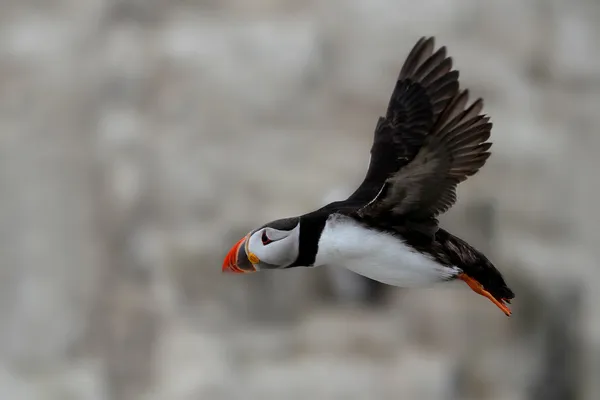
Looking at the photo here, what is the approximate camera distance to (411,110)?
123 cm

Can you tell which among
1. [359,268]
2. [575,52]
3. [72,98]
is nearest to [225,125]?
[72,98]

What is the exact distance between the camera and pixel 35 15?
3.54 metres

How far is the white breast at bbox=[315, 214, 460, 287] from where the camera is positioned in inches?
47.1

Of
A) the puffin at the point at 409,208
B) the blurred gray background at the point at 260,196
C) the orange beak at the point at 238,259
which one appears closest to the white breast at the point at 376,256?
the puffin at the point at 409,208

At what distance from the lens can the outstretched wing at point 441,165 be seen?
1.14 meters

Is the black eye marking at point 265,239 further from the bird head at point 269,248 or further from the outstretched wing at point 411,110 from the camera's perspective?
the outstretched wing at point 411,110

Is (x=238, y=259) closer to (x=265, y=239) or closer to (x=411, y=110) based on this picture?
(x=265, y=239)

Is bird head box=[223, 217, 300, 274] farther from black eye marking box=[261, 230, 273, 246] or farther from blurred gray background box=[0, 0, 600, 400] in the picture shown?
blurred gray background box=[0, 0, 600, 400]

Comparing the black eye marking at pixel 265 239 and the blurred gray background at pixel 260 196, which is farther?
the blurred gray background at pixel 260 196

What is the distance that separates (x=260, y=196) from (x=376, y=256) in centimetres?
198

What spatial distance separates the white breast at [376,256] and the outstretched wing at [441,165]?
1.4 inches

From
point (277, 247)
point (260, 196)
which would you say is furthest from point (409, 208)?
point (260, 196)

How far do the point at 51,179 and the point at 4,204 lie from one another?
21cm

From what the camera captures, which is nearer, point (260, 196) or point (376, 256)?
point (376, 256)
